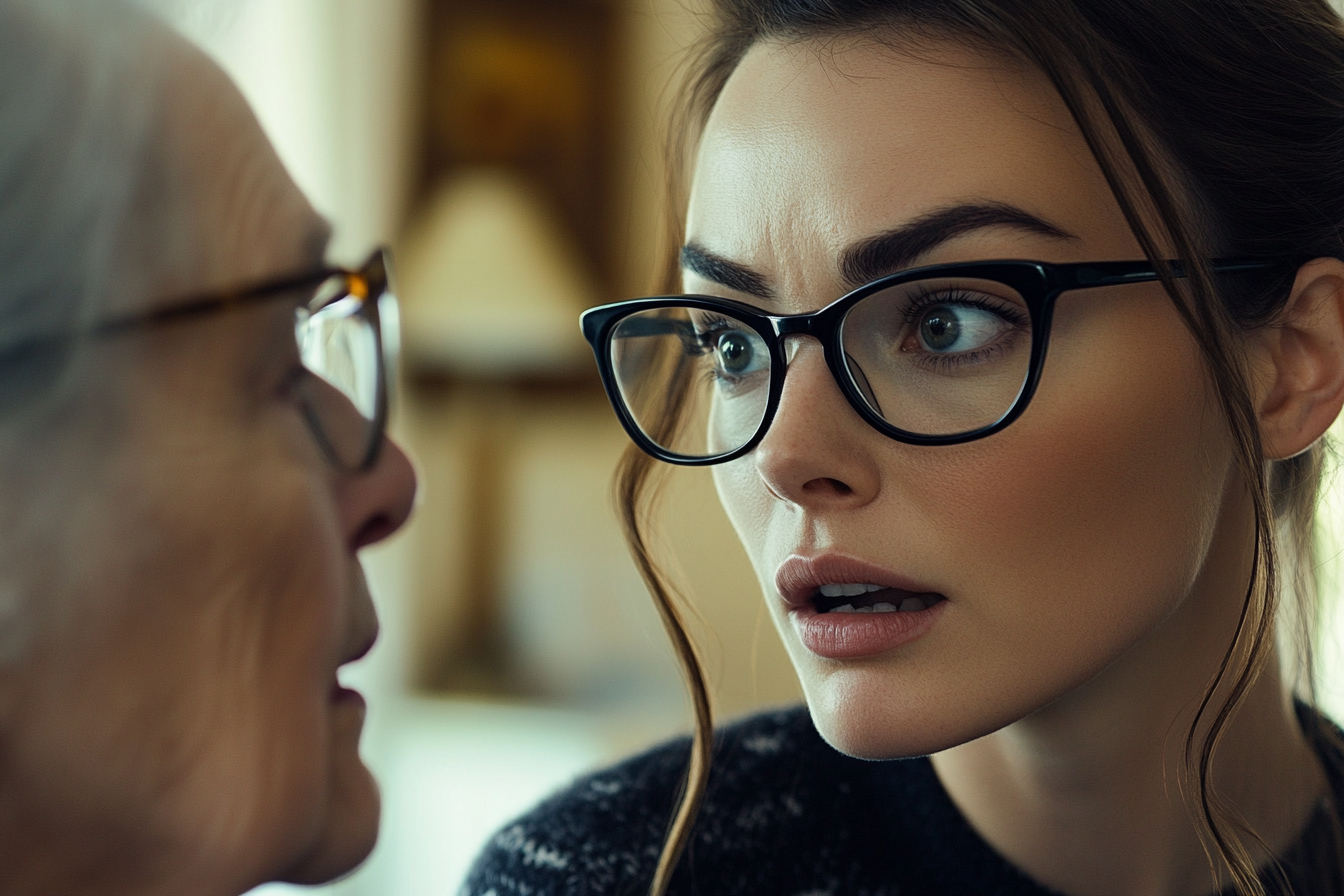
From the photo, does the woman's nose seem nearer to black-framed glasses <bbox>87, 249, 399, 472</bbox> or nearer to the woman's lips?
the woman's lips

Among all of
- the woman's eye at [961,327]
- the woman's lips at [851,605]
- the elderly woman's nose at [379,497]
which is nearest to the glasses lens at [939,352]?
the woman's eye at [961,327]

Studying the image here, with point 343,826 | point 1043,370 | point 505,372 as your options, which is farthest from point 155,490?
point 505,372

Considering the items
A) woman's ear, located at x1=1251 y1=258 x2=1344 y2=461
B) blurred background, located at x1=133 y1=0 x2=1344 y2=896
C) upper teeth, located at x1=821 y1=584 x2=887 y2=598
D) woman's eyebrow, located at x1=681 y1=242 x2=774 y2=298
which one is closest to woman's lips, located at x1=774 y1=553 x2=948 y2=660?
upper teeth, located at x1=821 y1=584 x2=887 y2=598

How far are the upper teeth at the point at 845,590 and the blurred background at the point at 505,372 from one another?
1846 mm

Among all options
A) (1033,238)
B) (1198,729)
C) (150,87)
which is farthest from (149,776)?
(1198,729)

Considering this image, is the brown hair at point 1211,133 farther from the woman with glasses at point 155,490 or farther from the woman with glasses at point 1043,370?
the woman with glasses at point 155,490

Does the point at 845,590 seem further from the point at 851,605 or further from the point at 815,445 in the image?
the point at 815,445

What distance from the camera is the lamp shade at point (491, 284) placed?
2.82 meters

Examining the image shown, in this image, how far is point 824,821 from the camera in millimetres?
1144

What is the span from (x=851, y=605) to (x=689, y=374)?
1.01 ft

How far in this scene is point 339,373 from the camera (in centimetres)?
98

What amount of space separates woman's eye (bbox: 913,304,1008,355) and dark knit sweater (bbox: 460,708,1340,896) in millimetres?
474

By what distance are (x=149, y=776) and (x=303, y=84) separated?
2.46 metres

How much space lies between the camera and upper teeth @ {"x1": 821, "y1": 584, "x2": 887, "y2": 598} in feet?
2.97
